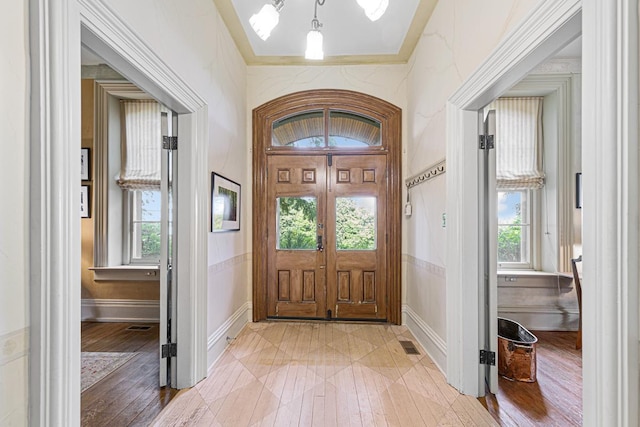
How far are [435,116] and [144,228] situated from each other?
3549 mm

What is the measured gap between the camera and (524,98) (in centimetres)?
376

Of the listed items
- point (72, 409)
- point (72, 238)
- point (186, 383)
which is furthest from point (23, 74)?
point (186, 383)

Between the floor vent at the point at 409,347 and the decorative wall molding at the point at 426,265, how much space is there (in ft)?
2.47

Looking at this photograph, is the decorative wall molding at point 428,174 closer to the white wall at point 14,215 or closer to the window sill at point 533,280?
the window sill at point 533,280

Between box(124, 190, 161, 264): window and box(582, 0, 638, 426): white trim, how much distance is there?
414 cm

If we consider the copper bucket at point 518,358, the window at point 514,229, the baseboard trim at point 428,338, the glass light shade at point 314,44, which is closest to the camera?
the glass light shade at point 314,44

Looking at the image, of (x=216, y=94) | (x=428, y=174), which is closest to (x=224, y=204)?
(x=216, y=94)

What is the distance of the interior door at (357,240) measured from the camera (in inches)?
155

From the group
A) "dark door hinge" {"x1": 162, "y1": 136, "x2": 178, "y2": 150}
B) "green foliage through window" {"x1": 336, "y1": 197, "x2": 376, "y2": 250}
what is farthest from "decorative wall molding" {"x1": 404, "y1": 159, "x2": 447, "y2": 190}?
"dark door hinge" {"x1": 162, "y1": 136, "x2": 178, "y2": 150}

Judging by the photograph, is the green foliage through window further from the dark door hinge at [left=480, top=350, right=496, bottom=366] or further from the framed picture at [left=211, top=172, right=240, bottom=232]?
the dark door hinge at [left=480, top=350, right=496, bottom=366]

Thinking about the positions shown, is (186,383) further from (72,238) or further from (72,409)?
(72,238)

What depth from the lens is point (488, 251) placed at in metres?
2.35

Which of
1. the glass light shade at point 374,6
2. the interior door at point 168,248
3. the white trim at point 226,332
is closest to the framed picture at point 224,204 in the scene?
the interior door at point 168,248

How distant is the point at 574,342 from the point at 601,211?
3.00 meters
